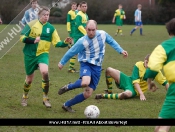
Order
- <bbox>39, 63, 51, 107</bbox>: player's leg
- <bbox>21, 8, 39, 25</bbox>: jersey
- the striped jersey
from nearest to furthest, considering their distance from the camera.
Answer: <bbox>21, 8, 39, 25</bbox>: jersey → the striped jersey → <bbox>39, 63, 51, 107</bbox>: player's leg

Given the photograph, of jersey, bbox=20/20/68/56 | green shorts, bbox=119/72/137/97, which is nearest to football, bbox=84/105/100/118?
jersey, bbox=20/20/68/56

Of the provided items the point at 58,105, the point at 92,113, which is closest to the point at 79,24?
the point at 58,105

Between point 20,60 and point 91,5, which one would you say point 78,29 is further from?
point 91,5

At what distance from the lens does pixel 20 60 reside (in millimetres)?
15195

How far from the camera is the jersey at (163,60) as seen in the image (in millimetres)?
4469

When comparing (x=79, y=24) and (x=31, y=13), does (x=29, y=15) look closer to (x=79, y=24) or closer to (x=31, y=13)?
(x=31, y=13)

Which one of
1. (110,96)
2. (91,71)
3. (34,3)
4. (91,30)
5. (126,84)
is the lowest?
(110,96)

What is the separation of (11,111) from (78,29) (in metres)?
5.34

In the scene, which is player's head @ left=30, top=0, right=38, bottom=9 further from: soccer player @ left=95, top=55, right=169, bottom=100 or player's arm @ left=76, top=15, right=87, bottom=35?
player's arm @ left=76, top=15, right=87, bottom=35

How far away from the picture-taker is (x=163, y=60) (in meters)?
4.50

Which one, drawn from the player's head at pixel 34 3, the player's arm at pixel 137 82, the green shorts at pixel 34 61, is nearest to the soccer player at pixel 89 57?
the green shorts at pixel 34 61

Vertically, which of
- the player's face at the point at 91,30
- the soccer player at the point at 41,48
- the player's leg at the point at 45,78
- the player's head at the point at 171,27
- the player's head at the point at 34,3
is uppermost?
the player's head at the point at 34,3

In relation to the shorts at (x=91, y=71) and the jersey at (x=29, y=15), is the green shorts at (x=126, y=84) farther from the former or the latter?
the jersey at (x=29, y=15)

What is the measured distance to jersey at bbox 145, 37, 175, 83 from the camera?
4469mm
